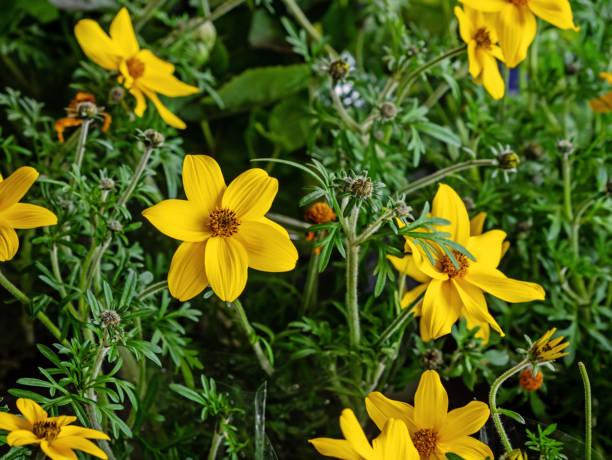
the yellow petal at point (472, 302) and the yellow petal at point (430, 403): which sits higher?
the yellow petal at point (472, 302)

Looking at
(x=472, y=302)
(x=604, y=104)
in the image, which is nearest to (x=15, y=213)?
(x=472, y=302)

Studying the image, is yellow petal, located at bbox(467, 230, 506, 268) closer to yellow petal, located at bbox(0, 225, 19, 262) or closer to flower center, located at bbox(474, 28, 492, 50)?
flower center, located at bbox(474, 28, 492, 50)

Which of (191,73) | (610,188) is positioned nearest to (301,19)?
(191,73)

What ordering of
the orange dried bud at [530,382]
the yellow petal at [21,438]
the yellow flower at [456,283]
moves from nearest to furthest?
the yellow petal at [21,438]
the yellow flower at [456,283]
the orange dried bud at [530,382]

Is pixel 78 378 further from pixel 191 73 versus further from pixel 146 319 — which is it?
pixel 191 73

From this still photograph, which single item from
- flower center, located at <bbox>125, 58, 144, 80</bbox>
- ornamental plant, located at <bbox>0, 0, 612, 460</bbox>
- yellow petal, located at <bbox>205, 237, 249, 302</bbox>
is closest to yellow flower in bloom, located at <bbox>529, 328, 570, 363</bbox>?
ornamental plant, located at <bbox>0, 0, 612, 460</bbox>

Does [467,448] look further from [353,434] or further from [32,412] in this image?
[32,412]

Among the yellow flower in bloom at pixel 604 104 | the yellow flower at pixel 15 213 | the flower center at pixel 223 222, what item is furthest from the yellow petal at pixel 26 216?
the yellow flower in bloom at pixel 604 104

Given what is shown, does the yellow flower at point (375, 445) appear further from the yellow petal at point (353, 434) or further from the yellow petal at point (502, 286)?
the yellow petal at point (502, 286)
